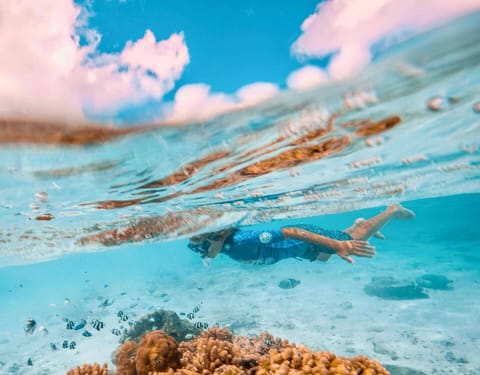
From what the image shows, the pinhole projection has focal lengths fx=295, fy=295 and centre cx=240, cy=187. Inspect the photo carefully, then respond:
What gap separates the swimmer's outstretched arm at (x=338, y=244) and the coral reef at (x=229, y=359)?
3.47m

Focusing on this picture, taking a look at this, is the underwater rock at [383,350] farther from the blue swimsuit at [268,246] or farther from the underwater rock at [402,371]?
the blue swimsuit at [268,246]

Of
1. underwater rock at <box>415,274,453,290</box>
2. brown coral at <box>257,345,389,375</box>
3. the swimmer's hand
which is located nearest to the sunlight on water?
the swimmer's hand

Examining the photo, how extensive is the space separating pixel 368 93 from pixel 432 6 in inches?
87.4

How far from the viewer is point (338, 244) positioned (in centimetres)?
1005

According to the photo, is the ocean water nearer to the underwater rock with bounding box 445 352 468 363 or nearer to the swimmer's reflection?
the underwater rock with bounding box 445 352 468 363

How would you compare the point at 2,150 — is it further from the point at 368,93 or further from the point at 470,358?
the point at 470,358

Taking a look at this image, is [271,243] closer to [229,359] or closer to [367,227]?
[229,359]

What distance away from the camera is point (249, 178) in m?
12.4

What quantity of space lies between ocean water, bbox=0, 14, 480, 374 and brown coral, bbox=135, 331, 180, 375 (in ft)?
17.8

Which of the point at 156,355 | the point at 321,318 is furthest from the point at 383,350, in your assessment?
the point at 156,355

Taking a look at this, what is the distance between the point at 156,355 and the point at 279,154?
7111mm

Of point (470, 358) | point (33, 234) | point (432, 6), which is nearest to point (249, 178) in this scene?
point (432, 6)

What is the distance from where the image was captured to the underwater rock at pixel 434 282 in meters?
20.5

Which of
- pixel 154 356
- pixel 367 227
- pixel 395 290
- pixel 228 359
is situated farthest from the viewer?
pixel 395 290
